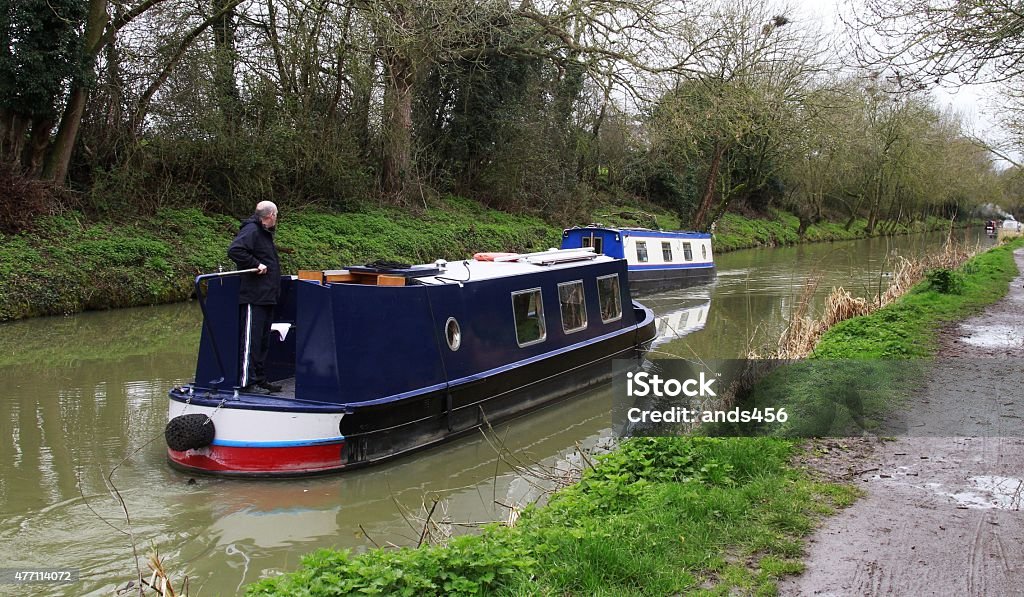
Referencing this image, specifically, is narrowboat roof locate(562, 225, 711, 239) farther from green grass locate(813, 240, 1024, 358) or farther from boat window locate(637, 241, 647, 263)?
green grass locate(813, 240, 1024, 358)

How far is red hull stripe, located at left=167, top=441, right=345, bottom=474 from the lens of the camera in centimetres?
632

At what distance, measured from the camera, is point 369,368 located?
6.71 meters

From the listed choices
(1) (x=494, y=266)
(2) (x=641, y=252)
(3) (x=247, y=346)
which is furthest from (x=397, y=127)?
(3) (x=247, y=346)

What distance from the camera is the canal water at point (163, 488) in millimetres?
5016

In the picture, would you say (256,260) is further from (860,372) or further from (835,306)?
(835,306)

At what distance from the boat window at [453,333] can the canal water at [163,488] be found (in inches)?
35.2

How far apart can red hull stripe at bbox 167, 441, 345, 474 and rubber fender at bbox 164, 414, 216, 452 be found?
0.12 metres

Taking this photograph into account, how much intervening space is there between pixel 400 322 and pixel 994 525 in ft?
15.1

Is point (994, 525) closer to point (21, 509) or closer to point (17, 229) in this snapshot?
point (21, 509)

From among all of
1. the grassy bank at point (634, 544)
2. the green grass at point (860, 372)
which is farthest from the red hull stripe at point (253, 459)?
the green grass at point (860, 372)

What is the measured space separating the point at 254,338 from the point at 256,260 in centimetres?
66

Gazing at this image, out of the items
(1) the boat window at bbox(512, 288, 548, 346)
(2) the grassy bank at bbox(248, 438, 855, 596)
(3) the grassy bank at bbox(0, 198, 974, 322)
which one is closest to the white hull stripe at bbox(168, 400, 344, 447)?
(2) the grassy bank at bbox(248, 438, 855, 596)

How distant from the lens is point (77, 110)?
15.1 meters

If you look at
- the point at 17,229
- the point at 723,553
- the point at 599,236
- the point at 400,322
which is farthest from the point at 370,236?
the point at 723,553
